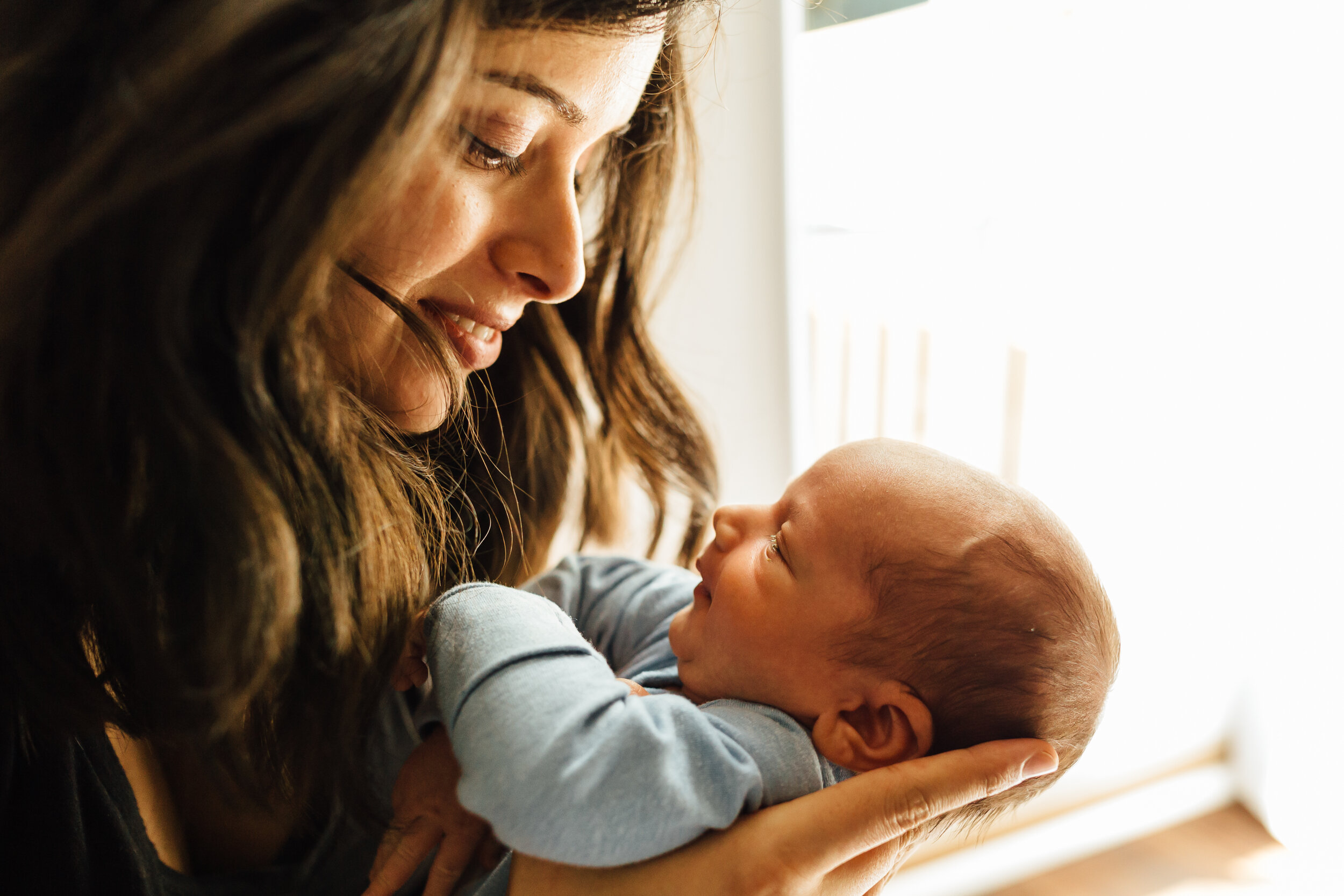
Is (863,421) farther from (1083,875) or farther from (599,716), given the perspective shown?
(599,716)

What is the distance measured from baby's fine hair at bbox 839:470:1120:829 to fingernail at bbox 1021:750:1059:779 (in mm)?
33

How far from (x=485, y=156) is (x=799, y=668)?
502 millimetres

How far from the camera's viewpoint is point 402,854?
2.50ft

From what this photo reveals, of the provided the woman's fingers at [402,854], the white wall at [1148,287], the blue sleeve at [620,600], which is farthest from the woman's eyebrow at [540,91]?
the white wall at [1148,287]

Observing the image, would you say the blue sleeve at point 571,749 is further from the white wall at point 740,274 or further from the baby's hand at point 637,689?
the white wall at point 740,274

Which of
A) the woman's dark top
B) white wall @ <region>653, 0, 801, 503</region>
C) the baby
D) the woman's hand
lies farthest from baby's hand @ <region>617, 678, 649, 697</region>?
white wall @ <region>653, 0, 801, 503</region>

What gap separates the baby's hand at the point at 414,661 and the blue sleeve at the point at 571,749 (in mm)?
38

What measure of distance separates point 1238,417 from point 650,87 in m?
1.35

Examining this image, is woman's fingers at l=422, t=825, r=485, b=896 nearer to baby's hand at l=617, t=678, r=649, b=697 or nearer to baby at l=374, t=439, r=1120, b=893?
baby at l=374, t=439, r=1120, b=893

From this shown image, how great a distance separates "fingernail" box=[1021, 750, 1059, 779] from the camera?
0.70 m

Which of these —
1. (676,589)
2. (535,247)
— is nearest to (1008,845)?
(676,589)

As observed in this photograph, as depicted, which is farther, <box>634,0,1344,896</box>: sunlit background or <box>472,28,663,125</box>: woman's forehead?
<box>634,0,1344,896</box>: sunlit background

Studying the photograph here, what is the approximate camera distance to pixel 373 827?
766 millimetres

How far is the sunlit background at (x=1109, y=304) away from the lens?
4.66ft
